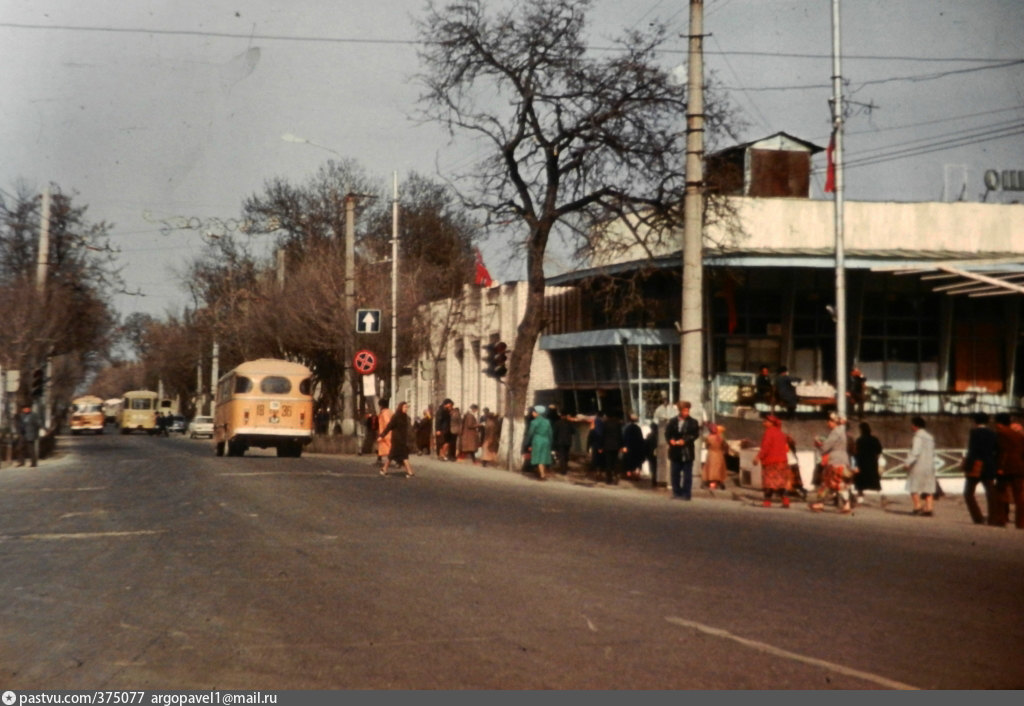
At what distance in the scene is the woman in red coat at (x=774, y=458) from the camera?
22.4m

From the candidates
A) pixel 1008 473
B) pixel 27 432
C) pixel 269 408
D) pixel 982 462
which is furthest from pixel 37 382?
pixel 1008 473

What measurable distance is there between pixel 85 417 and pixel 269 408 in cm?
5789

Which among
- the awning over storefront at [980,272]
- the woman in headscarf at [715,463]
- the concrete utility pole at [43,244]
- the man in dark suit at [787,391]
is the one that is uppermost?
the concrete utility pole at [43,244]

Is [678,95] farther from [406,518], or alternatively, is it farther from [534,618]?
[534,618]

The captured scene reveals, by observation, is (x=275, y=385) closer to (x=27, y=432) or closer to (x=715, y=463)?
(x=27, y=432)

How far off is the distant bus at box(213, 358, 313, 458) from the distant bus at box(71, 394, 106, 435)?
181ft

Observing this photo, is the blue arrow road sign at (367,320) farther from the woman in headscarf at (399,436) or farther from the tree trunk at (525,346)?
→ the woman in headscarf at (399,436)

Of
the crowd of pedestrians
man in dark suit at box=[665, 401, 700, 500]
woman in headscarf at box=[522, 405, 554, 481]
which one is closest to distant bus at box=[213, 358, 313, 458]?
the crowd of pedestrians

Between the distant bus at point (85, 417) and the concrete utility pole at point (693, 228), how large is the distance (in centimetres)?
7605

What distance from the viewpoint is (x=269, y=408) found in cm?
4103

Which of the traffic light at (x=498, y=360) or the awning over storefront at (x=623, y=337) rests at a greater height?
the awning over storefront at (x=623, y=337)

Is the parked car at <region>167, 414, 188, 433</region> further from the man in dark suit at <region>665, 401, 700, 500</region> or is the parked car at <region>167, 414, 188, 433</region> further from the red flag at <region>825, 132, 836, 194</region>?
the man in dark suit at <region>665, 401, 700, 500</region>

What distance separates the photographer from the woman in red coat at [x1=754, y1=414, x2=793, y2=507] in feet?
73.6

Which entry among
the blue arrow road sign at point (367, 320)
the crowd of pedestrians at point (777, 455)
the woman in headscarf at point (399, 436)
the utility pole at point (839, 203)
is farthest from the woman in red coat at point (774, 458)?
the blue arrow road sign at point (367, 320)
